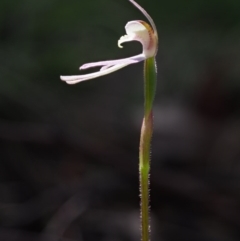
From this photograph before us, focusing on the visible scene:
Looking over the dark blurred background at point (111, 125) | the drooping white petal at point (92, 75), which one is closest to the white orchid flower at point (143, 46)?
the drooping white petal at point (92, 75)

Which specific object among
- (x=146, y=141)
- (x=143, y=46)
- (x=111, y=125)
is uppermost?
(x=143, y=46)

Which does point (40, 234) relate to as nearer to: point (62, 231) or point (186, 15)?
point (62, 231)

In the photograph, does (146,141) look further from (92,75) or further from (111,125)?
(111,125)

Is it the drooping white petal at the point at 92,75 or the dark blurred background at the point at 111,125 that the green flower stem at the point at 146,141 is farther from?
the dark blurred background at the point at 111,125

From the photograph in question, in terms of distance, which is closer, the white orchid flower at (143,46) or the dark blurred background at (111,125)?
the white orchid flower at (143,46)

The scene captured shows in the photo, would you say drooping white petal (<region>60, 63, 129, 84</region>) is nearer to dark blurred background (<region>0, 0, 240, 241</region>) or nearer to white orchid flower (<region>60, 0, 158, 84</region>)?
white orchid flower (<region>60, 0, 158, 84</region>)

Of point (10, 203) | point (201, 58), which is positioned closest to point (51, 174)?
point (10, 203)

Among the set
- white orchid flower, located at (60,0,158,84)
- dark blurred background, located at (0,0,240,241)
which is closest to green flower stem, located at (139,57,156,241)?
white orchid flower, located at (60,0,158,84)

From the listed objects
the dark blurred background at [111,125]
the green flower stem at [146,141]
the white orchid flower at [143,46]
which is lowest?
the dark blurred background at [111,125]

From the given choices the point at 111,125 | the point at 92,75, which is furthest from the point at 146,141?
the point at 111,125

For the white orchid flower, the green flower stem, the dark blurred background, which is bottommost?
the dark blurred background
